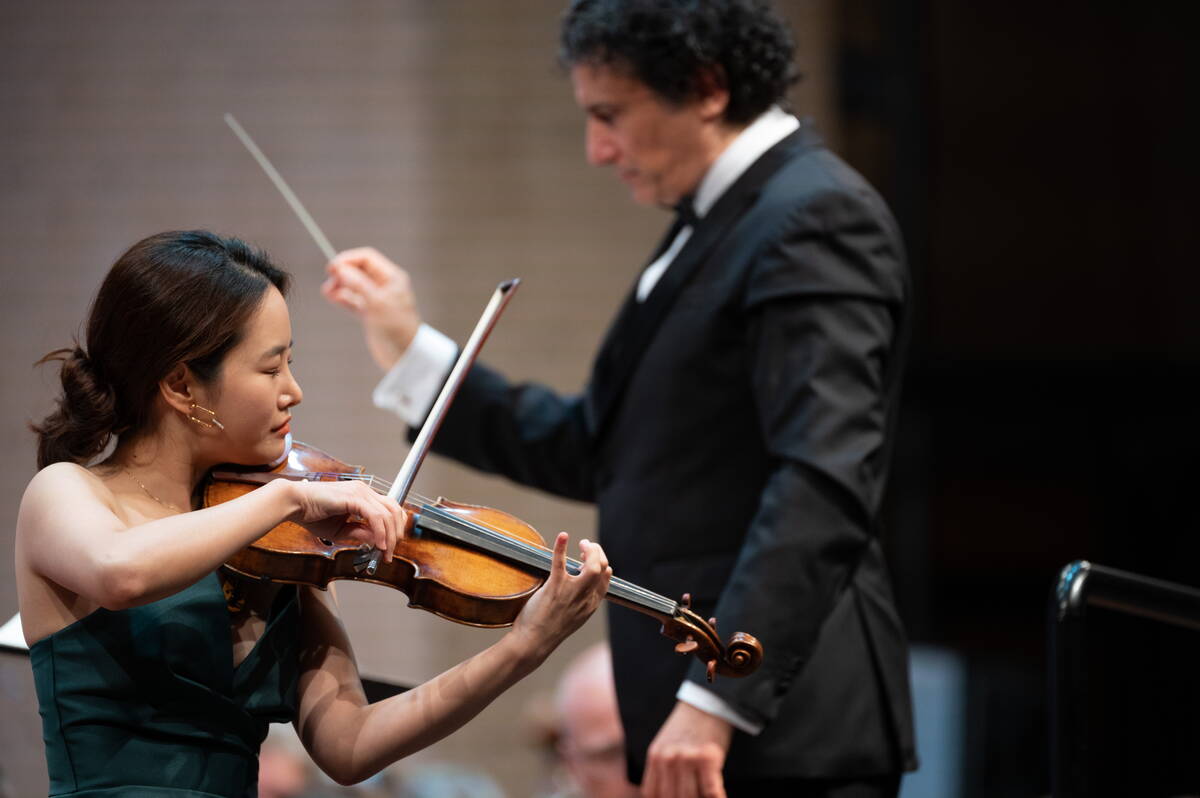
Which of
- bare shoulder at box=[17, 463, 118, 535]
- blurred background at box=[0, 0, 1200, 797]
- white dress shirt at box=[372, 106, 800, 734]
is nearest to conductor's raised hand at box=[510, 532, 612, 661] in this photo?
bare shoulder at box=[17, 463, 118, 535]

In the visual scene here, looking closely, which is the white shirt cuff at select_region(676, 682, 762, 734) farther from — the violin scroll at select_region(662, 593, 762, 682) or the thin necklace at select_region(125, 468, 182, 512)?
the thin necklace at select_region(125, 468, 182, 512)

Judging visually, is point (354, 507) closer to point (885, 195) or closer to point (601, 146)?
point (601, 146)

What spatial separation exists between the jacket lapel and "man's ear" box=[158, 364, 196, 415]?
2.60 ft

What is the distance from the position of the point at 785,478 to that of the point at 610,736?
1.12 metres

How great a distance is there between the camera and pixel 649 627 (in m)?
1.79

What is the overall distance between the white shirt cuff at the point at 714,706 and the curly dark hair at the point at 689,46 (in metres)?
0.82

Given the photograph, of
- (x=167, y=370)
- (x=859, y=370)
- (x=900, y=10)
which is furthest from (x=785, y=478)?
(x=900, y=10)

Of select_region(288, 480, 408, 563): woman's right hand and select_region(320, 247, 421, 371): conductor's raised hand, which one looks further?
select_region(320, 247, 421, 371): conductor's raised hand

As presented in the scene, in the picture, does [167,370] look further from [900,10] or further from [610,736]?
[900,10]

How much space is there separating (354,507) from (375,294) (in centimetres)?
93

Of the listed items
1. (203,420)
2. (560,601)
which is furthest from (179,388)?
(560,601)

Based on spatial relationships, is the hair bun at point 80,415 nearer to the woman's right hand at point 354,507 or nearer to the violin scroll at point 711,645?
the woman's right hand at point 354,507

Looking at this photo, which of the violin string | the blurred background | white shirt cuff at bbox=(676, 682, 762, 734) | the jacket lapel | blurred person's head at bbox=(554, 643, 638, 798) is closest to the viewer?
the violin string

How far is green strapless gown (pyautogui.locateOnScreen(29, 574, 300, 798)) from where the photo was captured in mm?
1197
